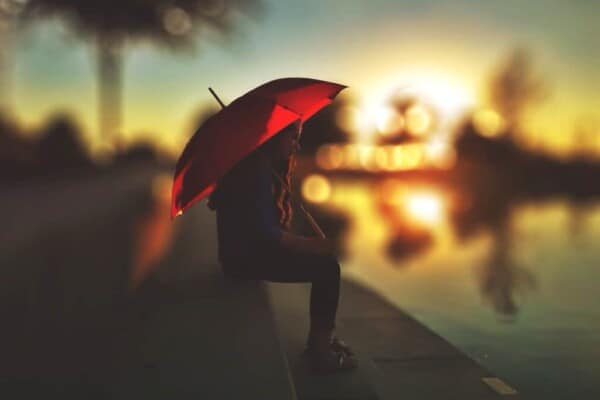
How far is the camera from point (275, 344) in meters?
5.60

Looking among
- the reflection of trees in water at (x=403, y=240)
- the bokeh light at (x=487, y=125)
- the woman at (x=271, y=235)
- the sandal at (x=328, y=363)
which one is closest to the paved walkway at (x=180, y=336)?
the sandal at (x=328, y=363)

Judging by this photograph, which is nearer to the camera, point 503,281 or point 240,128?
point 240,128

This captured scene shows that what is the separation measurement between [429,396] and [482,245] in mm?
9314

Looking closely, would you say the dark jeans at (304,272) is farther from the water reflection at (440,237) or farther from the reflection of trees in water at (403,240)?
the reflection of trees in water at (403,240)

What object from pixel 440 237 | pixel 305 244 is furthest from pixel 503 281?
pixel 305 244

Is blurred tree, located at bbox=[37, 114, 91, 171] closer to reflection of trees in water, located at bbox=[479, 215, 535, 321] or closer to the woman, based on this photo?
reflection of trees in water, located at bbox=[479, 215, 535, 321]

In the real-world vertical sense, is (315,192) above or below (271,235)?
below

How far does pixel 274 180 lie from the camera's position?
475 centimetres

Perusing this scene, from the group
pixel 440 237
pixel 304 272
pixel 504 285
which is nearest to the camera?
pixel 304 272

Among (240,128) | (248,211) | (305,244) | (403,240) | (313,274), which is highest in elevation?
(240,128)

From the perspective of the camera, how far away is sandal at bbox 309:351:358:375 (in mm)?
4973

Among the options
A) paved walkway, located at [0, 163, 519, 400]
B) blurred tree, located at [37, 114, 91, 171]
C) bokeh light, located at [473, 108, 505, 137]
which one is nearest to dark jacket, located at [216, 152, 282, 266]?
paved walkway, located at [0, 163, 519, 400]

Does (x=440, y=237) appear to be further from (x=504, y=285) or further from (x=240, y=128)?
(x=240, y=128)

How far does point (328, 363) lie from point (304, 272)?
Result: 1.99 ft
